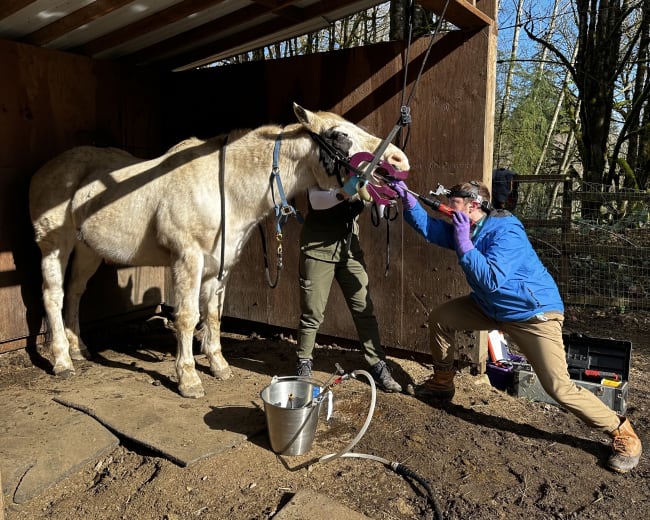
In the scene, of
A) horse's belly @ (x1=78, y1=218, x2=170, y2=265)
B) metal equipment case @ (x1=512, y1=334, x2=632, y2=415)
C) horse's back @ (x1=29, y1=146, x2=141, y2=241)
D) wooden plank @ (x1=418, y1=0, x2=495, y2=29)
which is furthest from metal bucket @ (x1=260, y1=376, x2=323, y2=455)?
wooden plank @ (x1=418, y1=0, x2=495, y2=29)

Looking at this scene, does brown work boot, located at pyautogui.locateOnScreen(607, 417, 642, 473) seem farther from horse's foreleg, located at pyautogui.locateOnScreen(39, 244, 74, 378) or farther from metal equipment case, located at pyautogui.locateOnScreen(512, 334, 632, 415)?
horse's foreleg, located at pyautogui.locateOnScreen(39, 244, 74, 378)

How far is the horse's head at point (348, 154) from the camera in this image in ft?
11.3

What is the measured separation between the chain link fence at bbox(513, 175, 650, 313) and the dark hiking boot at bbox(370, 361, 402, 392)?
401 cm

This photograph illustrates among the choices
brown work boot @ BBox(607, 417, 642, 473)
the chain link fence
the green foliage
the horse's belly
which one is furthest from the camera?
the green foliage

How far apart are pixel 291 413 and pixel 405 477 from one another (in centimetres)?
71

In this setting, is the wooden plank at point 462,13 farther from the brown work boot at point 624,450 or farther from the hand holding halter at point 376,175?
the brown work boot at point 624,450

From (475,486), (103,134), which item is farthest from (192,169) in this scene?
(475,486)

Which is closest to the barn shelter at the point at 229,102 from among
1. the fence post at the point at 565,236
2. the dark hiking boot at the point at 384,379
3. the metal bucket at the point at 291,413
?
the dark hiking boot at the point at 384,379

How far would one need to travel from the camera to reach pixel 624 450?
2.97m

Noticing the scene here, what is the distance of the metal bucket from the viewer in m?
2.82

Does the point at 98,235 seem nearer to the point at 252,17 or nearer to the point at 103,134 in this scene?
the point at 103,134

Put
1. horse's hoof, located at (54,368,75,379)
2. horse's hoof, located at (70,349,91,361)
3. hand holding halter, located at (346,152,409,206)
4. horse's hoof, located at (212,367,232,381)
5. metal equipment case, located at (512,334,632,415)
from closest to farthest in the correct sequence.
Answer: hand holding halter, located at (346,152,409,206)
metal equipment case, located at (512,334,632,415)
horse's hoof, located at (212,367,232,381)
horse's hoof, located at (54,368,75,379)
horse's hoof, located at (70,349,91,361)

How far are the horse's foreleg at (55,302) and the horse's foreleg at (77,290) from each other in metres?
0.29

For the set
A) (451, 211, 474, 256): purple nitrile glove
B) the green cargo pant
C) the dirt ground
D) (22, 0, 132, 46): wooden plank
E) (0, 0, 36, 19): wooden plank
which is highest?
(22, 0, 132, 46): wooden plank
